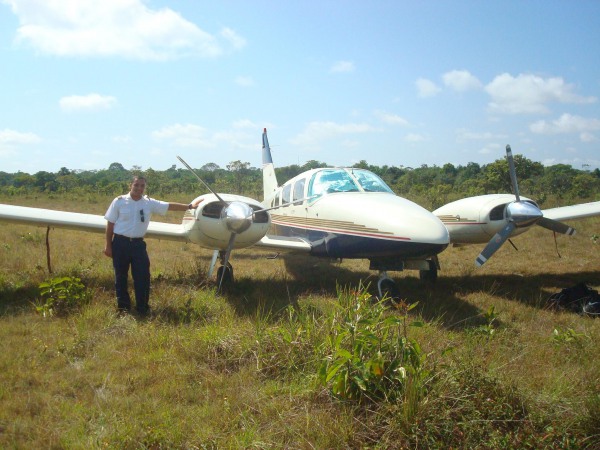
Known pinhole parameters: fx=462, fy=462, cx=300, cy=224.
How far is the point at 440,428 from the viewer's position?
2986 mm

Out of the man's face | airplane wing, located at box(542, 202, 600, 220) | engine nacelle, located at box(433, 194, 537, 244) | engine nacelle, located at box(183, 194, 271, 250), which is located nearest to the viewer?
the man's face

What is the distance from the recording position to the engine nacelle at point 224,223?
682cm

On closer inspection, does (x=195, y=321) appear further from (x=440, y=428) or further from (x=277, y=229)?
(x=277, y=229)

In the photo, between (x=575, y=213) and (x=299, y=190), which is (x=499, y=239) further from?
(x=299, y=190)

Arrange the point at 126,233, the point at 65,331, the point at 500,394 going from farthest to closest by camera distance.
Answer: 1. the point at 126,233
2. the point at 65,331
3. the point at 500,394

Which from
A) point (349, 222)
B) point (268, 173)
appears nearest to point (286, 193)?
point (349, 222)

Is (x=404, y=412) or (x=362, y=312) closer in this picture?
(x=404, y=412)

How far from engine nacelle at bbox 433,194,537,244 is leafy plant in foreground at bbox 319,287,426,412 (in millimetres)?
5314

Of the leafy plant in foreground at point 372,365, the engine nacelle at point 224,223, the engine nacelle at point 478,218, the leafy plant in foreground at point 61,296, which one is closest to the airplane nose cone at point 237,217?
the engine nacelle at point 224,223

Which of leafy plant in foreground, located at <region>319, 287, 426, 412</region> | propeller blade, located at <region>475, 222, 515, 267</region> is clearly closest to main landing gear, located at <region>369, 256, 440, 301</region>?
propeller blade, located at <region>475, 222, 515, 267</region>

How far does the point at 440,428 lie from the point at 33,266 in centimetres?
857

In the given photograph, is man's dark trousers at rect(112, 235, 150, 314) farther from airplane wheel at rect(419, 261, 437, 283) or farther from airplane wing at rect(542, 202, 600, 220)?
airplane wing at rect(542, 202, 600, 220)

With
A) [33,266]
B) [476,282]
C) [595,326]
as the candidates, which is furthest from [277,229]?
[595,326]

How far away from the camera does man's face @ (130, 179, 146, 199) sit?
610cm
